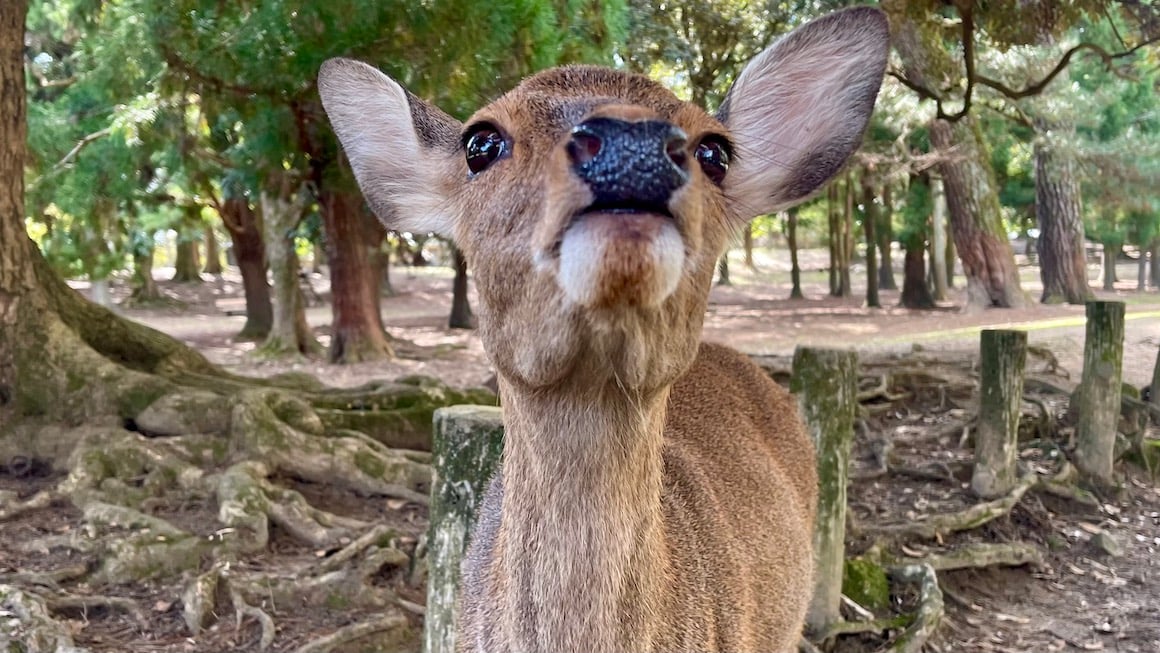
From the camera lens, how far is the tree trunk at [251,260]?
55.7 ft

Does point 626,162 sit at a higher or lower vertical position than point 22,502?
higher

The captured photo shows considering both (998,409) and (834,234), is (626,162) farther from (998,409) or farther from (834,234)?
(834,234)

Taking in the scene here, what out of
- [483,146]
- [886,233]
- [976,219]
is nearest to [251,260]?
[976,219]

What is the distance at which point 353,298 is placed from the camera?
45.9 ft

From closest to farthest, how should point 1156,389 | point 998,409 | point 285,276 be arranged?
point 998,409 < point 1156,389 < point 285,276

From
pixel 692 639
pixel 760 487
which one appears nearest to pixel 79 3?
pixel 760 487

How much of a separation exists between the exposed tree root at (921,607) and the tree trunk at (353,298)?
32.0 feet

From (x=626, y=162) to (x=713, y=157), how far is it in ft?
1.83

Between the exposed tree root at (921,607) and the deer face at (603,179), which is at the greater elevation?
the deer face at (603,179)

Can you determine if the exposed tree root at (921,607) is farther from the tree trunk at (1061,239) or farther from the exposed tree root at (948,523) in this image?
the tree trunk at (1061,239)

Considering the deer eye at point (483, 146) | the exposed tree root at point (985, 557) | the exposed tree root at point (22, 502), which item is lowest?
the exposed tree root at point (985, 557)

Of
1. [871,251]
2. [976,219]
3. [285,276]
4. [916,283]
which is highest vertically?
[976,219]

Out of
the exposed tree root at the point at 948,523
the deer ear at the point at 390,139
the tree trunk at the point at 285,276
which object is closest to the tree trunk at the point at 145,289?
the tree trunk at the point at 285,276

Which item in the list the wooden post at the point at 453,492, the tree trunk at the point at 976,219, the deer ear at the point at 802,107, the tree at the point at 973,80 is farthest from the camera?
the tree trunk at the point at 976,219
